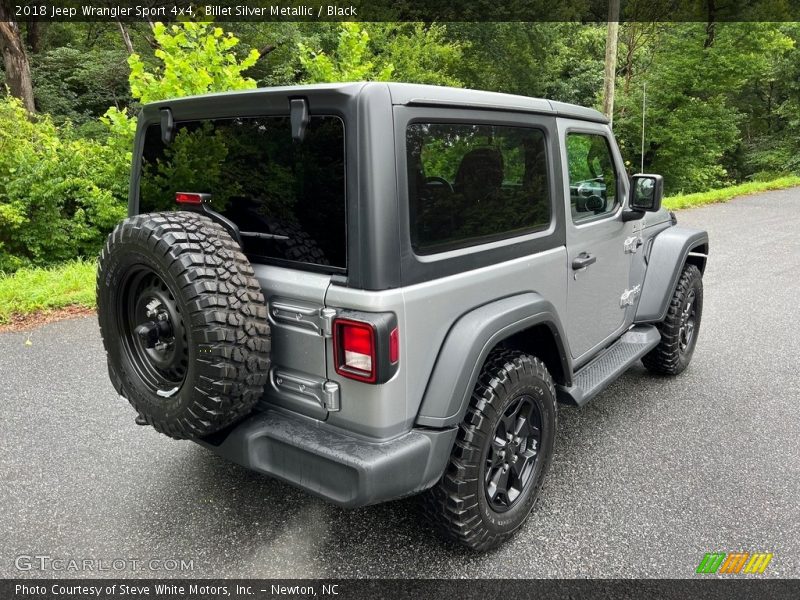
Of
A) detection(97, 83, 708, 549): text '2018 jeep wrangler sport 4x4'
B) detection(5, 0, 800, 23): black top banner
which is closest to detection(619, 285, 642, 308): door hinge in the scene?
detection(97, 83, 708, 549): text '2018 jeep wrangler sport 4x4'

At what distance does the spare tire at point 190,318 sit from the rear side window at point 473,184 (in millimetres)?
671

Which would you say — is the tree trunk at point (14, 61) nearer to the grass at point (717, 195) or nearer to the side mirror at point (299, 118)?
the grass at point (717, 195)

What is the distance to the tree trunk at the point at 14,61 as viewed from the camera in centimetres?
1500

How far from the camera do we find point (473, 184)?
96.7 inches

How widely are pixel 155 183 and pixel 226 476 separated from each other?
1494 mm

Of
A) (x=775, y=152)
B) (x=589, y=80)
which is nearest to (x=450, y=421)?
(x=589, y=80)

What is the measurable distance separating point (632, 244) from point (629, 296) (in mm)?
326

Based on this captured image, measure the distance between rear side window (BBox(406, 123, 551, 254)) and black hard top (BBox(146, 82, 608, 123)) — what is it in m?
0.09

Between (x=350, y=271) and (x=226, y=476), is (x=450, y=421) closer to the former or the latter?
(x=350, y=271)

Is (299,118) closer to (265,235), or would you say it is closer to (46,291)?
(265,235)

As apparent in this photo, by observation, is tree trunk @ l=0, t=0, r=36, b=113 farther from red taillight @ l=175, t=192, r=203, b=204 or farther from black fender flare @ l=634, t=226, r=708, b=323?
black fender flare @ l=634, t=226, r=708, b=323

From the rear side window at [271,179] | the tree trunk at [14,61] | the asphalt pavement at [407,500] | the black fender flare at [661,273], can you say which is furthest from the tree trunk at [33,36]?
the black fender flare at [661,273]

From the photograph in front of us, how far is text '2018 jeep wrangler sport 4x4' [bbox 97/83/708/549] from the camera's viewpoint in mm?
2029

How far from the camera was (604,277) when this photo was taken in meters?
3.37
